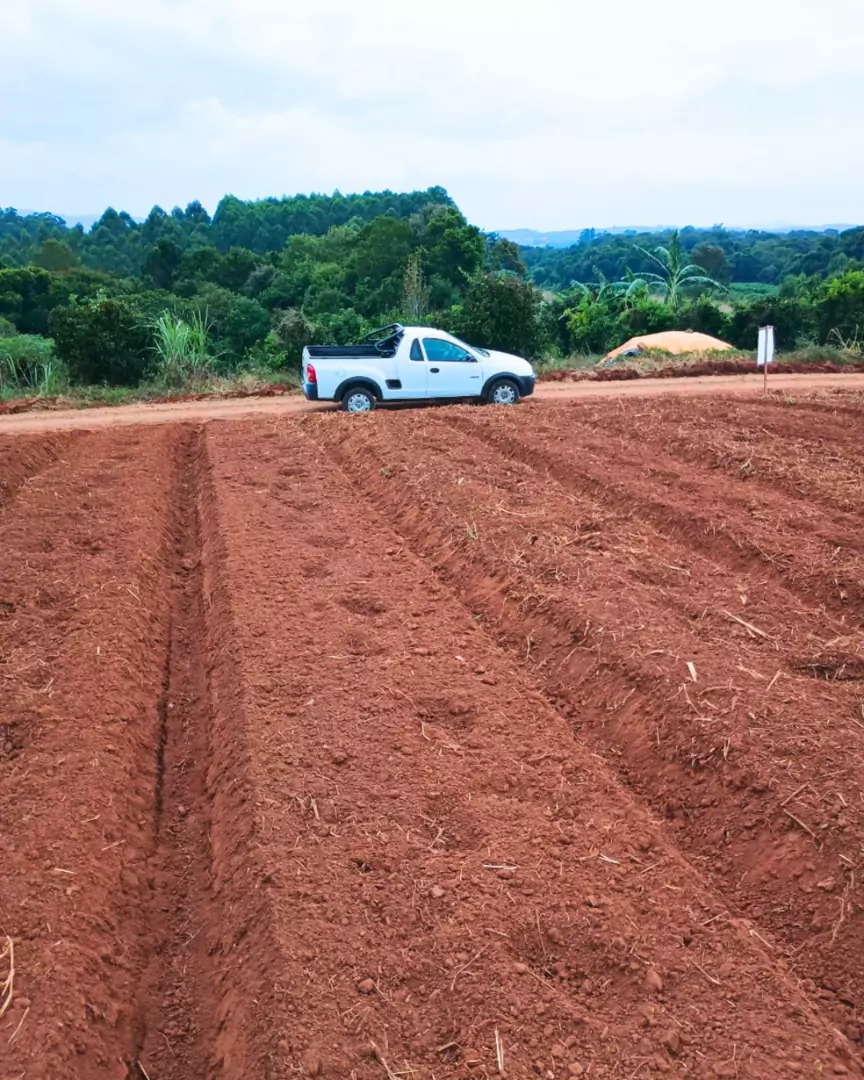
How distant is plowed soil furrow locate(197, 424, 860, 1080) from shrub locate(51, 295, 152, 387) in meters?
16.4

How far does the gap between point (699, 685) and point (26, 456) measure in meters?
10.3

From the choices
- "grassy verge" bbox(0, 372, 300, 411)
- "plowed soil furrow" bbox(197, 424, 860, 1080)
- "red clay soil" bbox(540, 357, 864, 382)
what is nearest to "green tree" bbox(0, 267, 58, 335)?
"grassy verge" bbox(0, 372, 300, 411)

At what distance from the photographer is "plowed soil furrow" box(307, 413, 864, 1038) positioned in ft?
13.8

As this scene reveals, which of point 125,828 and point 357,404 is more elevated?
point 357,404

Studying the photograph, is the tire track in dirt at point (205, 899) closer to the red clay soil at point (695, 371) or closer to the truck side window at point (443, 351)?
the truck side window at point (443, 351)

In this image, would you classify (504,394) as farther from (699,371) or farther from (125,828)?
(125,828)

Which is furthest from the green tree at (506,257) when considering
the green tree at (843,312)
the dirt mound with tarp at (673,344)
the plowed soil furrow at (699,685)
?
the plowed soil furrow at (699,685)

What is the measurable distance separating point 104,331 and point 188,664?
16380mm

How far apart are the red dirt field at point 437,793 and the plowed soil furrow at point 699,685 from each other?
0.02m

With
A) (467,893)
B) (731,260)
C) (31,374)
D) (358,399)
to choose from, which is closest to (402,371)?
(358,399)

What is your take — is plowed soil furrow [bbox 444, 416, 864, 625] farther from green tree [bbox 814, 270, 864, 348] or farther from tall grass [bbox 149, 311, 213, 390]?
green tree [bbox 814, 270, 864, 348]

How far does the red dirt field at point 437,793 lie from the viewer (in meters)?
3.51

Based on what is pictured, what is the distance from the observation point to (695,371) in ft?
76.0

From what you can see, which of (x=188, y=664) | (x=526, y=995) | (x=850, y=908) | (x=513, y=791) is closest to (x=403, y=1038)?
(x=526, y=995)
